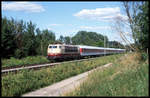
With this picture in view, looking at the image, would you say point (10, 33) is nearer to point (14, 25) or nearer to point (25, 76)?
point (14, 25)

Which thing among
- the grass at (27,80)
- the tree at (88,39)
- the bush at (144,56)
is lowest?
the grass at (27,80)

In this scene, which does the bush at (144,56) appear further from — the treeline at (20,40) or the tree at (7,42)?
the tree at (7,42)

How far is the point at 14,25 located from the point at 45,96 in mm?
30680

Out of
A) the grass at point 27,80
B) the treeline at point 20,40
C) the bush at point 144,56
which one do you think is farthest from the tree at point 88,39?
the bush at point 144,56

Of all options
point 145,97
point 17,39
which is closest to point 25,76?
point 145,97

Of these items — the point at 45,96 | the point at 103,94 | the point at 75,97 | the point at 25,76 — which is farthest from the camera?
the point at 25,76

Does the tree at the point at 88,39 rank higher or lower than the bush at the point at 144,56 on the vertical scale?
higher

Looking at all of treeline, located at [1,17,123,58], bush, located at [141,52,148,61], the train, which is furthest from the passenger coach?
bush, located at [141,52,148,61]

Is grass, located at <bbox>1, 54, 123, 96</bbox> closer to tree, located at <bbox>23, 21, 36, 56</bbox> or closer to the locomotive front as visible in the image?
the locomotive front

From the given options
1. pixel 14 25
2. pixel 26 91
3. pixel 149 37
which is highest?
pixel 14 25

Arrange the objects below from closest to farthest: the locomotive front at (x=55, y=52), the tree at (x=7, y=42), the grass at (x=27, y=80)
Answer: the grass at (x=27, y=80), the locomotive front at (x=55, y=52), the tree at (x=7, y=42)

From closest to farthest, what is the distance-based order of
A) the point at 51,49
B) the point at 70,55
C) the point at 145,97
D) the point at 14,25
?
the point at 145,97 → the point at 51,49 → the point at 70,55 → the point at 14,25

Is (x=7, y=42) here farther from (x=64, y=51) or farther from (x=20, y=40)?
(x=64, y=51)

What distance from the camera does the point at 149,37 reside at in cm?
980
